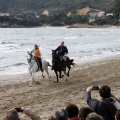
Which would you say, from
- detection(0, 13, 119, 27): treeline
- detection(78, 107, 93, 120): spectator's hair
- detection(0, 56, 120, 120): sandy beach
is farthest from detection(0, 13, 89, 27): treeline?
detection(78, 107, 93, 120): spectator's hair

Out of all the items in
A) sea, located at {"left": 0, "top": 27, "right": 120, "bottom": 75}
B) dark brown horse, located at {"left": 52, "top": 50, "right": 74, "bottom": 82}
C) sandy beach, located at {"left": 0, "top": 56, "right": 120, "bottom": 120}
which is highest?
dark brown horse, located at {"left": 52, "top": 50, "right": 74, "bottom": 82}

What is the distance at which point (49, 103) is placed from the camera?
37.2ft

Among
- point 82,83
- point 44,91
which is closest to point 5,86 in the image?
point 44,91

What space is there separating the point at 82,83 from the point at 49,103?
440 centimetres

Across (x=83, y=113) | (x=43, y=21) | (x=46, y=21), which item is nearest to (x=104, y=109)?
(x=83, y=113)

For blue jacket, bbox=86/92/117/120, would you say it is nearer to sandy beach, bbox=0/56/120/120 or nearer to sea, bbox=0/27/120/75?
sandy beach, bbox=0/56/120/120

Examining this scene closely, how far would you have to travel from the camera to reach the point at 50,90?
1399 centimetres

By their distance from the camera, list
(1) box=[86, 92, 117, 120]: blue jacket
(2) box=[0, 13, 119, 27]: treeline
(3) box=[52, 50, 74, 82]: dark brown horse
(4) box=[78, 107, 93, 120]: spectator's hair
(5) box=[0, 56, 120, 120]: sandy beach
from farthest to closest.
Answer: (2) box=[0, 13, 119, 27]: treeline
(3) box=[52, 50, 74, 82]: dark brown horse
(5) box=[0, 56, 120, 120]: sandy beach
(1) box=[86, 92, 117, 120]: blue jacket
(4) box=[78, 107, 93, 120]: spectator's hair

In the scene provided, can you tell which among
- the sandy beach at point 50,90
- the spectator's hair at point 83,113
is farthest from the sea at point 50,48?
the spectator's hair at point 83,113

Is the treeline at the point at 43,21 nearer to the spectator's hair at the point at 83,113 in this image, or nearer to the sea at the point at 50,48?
the sea at the point at 50,48

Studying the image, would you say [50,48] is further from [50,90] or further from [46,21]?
[46,21]

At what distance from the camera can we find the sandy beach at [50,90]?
36.2ft

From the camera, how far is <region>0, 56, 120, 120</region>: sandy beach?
11045 millimetres

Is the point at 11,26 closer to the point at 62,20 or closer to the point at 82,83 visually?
the point at 62,20
